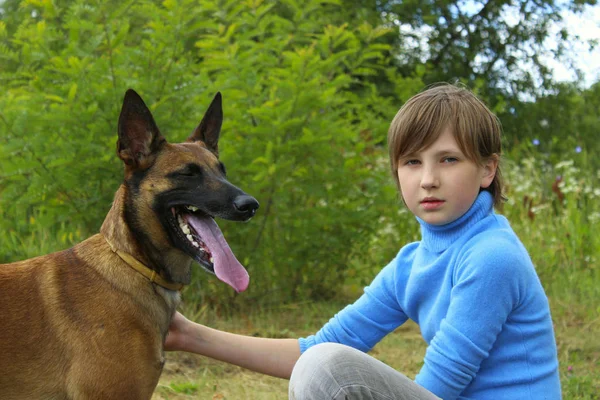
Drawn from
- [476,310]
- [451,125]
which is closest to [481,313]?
[476,310]

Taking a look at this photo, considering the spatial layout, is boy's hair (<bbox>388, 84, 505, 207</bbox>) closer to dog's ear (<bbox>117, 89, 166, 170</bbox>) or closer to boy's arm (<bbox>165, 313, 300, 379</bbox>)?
boy's arm (<bbox>165, 313, 300, 379</bbox>)

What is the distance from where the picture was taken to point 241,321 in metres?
5.43

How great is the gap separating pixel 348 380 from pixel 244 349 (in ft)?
2.52

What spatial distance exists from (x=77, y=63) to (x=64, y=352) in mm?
2369

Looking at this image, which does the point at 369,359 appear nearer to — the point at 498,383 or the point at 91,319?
the point at 498,383

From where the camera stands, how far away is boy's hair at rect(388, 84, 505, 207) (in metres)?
2.34

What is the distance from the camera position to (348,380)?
6.89ft

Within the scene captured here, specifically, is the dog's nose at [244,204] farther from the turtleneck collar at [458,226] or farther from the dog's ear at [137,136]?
the turtleneck collar at [458,226]

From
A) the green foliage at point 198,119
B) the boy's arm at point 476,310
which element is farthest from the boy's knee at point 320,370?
the green foliage at point 198,119

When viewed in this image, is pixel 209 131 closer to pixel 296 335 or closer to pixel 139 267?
pixel 139 267

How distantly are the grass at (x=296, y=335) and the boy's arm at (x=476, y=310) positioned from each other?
1.85 m

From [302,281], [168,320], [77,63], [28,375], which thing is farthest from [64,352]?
[302,281]

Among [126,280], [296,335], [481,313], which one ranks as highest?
[481,313]

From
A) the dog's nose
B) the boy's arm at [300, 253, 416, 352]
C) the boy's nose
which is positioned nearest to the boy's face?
the boy's nose
